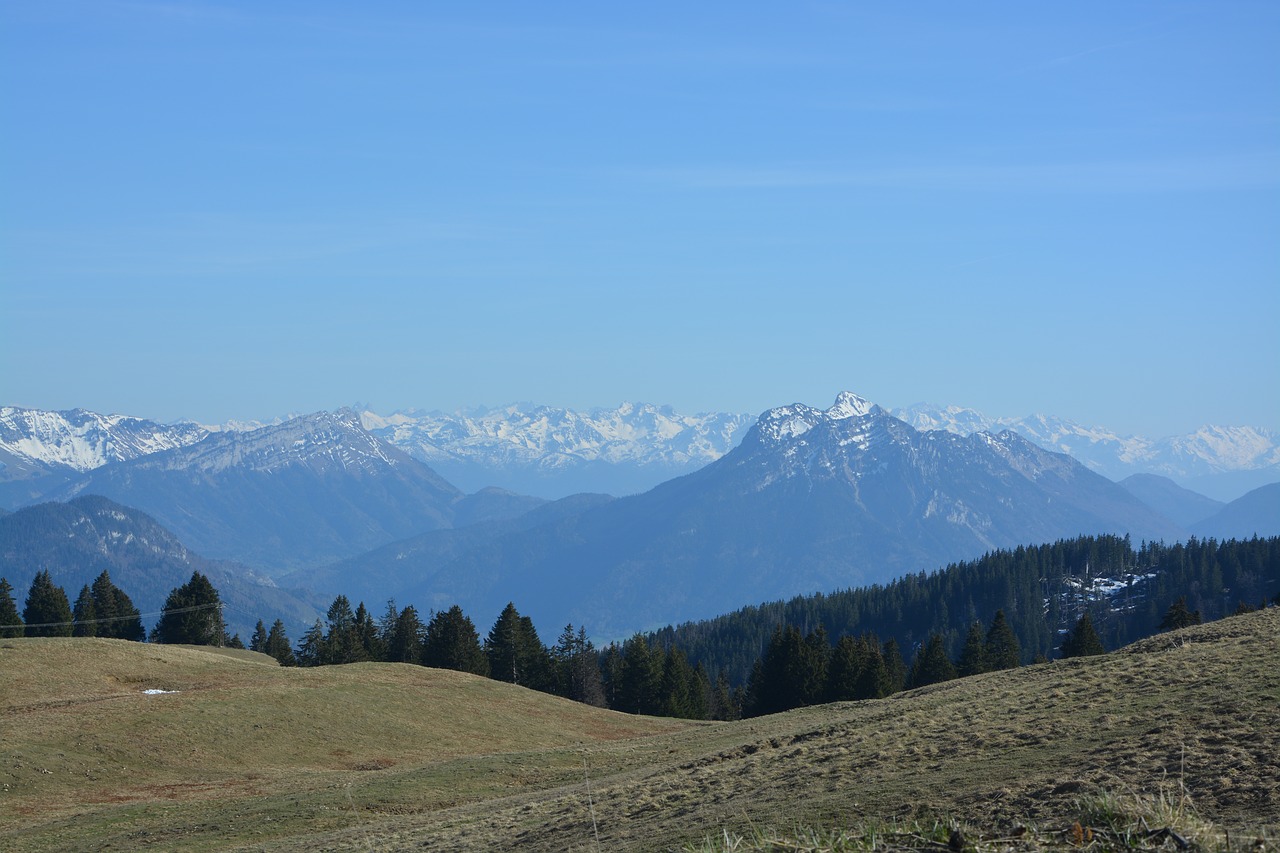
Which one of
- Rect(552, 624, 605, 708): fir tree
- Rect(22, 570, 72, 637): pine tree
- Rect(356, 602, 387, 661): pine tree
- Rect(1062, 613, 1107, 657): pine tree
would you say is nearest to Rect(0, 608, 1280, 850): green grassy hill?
Rect(552, 624, 605, 708): fir tree

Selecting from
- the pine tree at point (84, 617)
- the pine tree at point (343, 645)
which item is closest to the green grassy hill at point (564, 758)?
the pine tree at point (343, 645)

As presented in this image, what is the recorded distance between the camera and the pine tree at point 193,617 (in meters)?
108

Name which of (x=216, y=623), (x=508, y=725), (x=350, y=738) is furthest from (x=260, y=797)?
(x=216, y=623)

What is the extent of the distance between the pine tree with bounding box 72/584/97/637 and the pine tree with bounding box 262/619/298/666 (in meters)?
17.9

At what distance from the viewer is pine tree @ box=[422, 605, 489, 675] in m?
100

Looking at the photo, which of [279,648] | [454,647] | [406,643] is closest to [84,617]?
[279,648]

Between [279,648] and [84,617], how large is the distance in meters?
19.6

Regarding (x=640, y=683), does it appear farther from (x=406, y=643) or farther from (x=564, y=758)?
(x=564, y=758)

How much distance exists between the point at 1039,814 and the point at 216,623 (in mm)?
108326

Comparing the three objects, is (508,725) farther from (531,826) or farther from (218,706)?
(531,826)

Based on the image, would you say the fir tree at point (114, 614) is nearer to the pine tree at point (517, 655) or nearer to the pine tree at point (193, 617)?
the pine tree at point (193, 617)

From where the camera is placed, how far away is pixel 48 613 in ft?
356

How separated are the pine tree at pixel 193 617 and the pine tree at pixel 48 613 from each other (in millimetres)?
8754

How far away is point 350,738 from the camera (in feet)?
177
